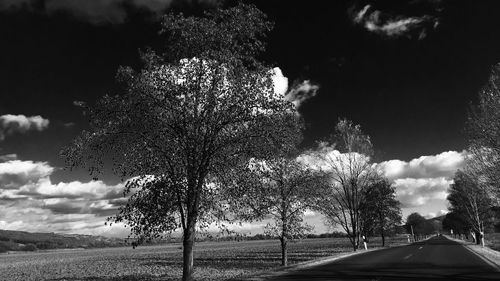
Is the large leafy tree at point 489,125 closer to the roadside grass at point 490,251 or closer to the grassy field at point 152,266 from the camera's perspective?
the roadside grass at point 490,251

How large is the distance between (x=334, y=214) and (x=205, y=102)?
104ft

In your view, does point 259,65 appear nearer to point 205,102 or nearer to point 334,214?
point 205,102

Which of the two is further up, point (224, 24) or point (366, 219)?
point (224, 24)

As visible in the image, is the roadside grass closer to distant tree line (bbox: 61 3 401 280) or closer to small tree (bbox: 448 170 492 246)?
small tree (bbox: 448 170 492 246)

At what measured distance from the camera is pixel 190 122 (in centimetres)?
1634

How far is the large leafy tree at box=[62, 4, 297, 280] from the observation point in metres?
15.6

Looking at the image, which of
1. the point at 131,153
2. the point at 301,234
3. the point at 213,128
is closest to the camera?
the point at 131,153

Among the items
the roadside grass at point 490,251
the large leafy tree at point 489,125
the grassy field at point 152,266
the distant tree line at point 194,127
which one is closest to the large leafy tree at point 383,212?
the grassy field at point 152,266

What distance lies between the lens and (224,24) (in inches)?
666

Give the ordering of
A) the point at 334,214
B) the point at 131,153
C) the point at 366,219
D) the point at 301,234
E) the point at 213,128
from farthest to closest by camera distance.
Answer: the point at 366,219, the point at 334,214, the point at 301,234, the point at 213,128, the point at 131,153

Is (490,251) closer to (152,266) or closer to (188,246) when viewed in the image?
(188,246)

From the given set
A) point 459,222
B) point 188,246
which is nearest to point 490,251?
point 188,246

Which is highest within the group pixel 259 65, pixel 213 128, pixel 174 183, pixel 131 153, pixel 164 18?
pixel 164 18

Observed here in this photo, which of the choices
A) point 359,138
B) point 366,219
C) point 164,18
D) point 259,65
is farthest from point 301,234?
point 366,219
